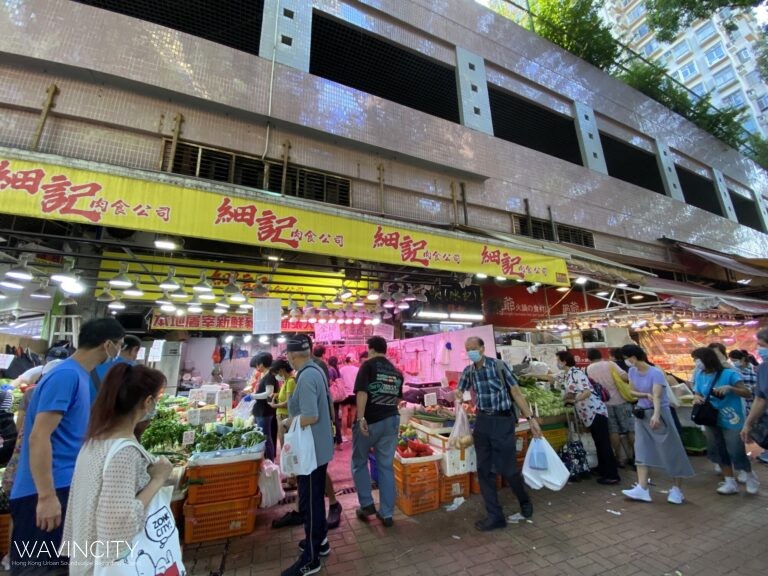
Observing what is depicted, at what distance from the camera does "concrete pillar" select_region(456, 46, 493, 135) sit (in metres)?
7.89

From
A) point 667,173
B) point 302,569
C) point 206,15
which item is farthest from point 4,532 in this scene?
point 667,173

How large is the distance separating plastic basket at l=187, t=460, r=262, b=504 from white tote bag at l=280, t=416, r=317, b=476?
1.04 m

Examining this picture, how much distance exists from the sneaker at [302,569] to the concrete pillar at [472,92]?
329 inches

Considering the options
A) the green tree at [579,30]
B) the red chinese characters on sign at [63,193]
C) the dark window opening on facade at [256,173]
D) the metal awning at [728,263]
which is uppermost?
the green tree at [579,30]

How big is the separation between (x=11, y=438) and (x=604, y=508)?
7439 millimetres

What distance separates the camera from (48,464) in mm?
2072

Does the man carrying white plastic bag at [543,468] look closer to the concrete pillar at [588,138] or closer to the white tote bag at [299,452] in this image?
the white tote bag at [299,452]

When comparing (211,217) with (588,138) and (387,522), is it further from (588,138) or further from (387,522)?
(588,138)

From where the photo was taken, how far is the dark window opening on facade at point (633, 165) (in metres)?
11.2

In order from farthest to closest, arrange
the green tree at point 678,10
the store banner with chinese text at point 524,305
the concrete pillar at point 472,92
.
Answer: the green tree at point 678,10
the store banner with chinese text at point 524,305
the concrete pillar at point 472,92

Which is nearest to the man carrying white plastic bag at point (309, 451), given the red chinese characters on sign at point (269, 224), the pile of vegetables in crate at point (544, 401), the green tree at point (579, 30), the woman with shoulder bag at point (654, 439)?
the red chinese characters on sign at point (269, 224)

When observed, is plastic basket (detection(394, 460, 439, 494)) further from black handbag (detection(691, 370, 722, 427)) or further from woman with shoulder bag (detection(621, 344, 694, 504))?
black handbag (detection(691, 370, 722, 427))

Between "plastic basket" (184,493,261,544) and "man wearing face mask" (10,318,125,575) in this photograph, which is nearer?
"man wearing face mask" (10,318,125,575)

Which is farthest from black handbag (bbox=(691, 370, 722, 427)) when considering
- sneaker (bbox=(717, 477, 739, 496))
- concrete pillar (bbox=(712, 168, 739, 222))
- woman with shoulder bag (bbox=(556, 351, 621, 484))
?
concrete pillar (bbox=(712, 168, 739, 222))
